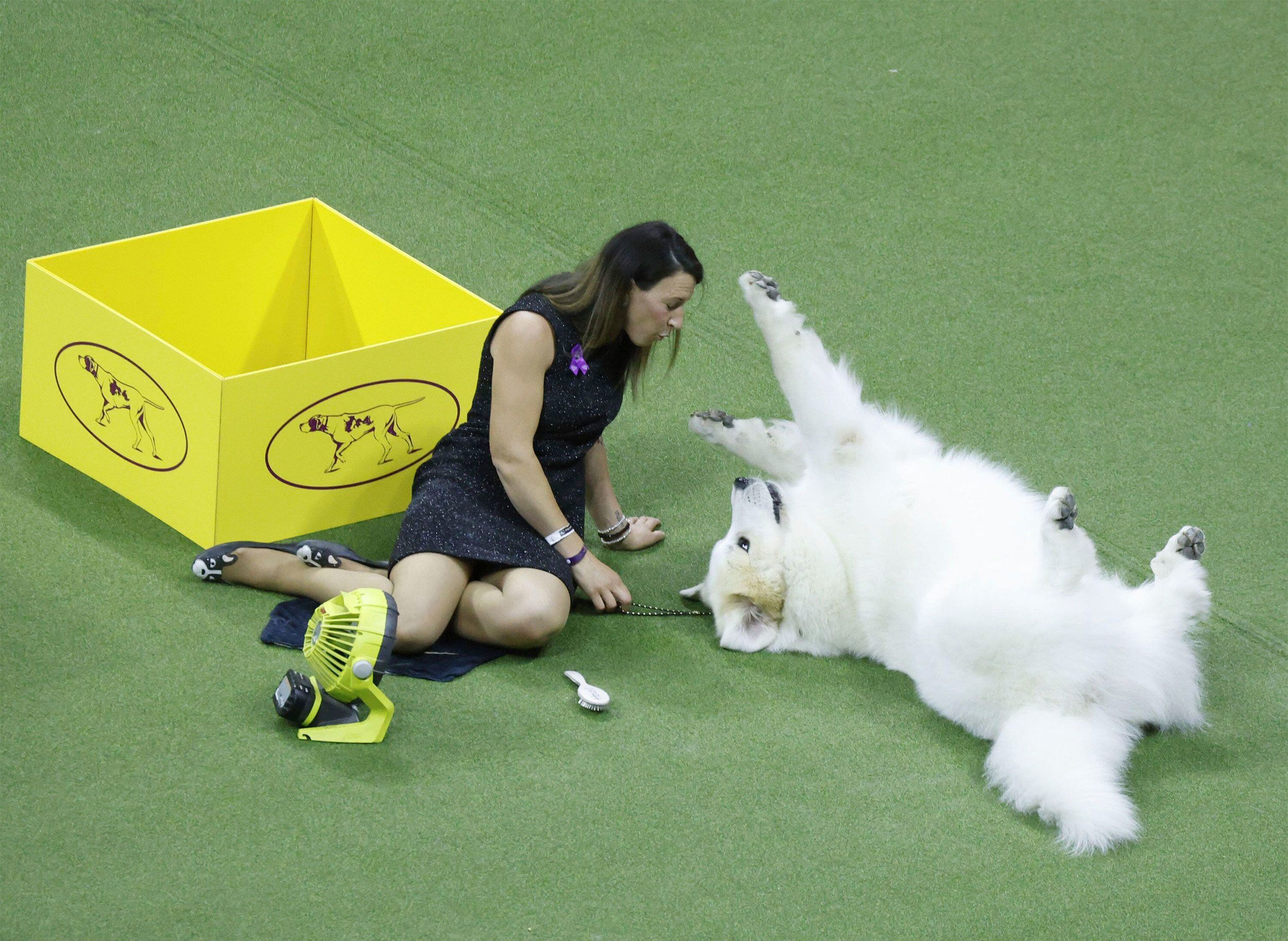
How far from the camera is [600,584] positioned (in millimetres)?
2957

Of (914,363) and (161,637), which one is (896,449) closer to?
(914,363)

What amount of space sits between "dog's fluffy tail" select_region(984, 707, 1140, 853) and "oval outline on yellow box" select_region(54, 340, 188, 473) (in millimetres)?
1768

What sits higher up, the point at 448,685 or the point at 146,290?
the point at 146,290

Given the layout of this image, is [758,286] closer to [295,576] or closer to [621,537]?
[621,537]

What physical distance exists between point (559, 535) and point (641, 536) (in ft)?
1.27

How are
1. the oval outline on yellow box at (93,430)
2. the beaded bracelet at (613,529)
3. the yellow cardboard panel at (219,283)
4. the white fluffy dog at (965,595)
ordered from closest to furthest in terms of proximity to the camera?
the white fluffy dog at (965,595), the oval outline on yellow box at (93,430), the beaded bracelet at (613,529), the yellow cardboard panel at (219,283)

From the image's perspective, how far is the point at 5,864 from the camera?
2156 mm

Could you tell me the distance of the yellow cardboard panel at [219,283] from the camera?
340cm

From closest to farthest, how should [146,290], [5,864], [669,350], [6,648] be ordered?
[5,864]
[6,648]
[146,290]
[669,350]

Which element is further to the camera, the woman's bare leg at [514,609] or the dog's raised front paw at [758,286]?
the dog's raised front paw at [758,286]

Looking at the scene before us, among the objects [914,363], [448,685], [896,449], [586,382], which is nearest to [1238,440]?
[914,363]

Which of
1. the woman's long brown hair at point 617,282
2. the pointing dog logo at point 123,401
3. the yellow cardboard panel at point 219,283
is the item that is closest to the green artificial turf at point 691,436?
the pointing dog logo at point 123,401

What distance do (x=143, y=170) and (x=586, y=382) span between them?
2.15 m

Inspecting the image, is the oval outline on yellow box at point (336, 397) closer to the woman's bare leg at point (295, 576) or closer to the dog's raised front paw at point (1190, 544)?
the woman's bare leg at point (295, 576)
